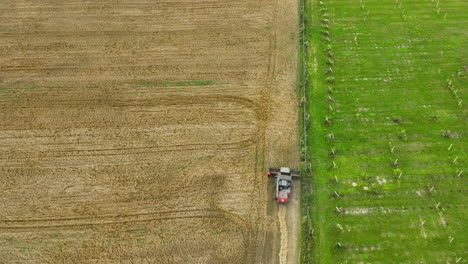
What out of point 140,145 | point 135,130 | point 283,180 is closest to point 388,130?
point 283,180

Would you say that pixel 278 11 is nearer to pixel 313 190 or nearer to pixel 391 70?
pixel 391 70

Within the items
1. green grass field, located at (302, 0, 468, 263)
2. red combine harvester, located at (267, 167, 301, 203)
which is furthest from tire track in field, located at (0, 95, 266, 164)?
green grass field, located at (302, 0, 468, 263)

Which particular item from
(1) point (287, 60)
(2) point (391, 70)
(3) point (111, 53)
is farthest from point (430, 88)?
(3) point (111, 53)

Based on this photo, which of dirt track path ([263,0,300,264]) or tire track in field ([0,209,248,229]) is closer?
dirt track path ([263,0,300,264])

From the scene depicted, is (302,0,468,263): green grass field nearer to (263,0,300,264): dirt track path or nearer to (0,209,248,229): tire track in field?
(263,0,300,264): dirt track path

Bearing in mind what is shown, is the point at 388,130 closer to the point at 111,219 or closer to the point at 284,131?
the point at 284,131

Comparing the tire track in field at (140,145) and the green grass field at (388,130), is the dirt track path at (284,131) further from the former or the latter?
the tire track in field at (140,145)
